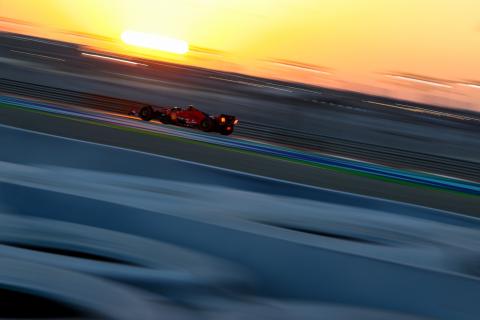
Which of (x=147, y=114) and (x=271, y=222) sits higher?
(x=147, y=114)

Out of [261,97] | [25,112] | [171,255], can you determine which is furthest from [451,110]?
[171,255]

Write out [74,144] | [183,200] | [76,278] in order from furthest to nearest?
[74,144] → [183,200] → [76,278]

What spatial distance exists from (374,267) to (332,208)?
6.76ft

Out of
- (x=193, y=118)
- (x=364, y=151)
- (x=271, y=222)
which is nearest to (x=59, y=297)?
(x=271, y=222)

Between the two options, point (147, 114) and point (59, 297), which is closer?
point (59, 297)

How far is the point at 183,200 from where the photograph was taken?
5.08 m

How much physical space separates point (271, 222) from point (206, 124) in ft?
30.5

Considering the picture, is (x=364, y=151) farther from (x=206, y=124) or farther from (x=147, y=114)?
(x=147, y=114)

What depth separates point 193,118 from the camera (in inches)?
577

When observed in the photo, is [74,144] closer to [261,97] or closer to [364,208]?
[364,208]

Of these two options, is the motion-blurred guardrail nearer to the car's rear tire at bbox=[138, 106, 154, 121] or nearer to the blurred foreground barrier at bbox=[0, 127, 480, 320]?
the car's rear tire at bbox=[138, 106, 154, 121]

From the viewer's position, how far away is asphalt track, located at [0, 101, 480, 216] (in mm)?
8500

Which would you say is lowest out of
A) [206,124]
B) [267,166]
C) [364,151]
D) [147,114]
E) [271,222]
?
[271,222]

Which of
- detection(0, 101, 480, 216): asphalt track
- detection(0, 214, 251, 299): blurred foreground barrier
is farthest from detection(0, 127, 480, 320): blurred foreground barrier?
detection(0, 101, 480, 216): asphalt track
